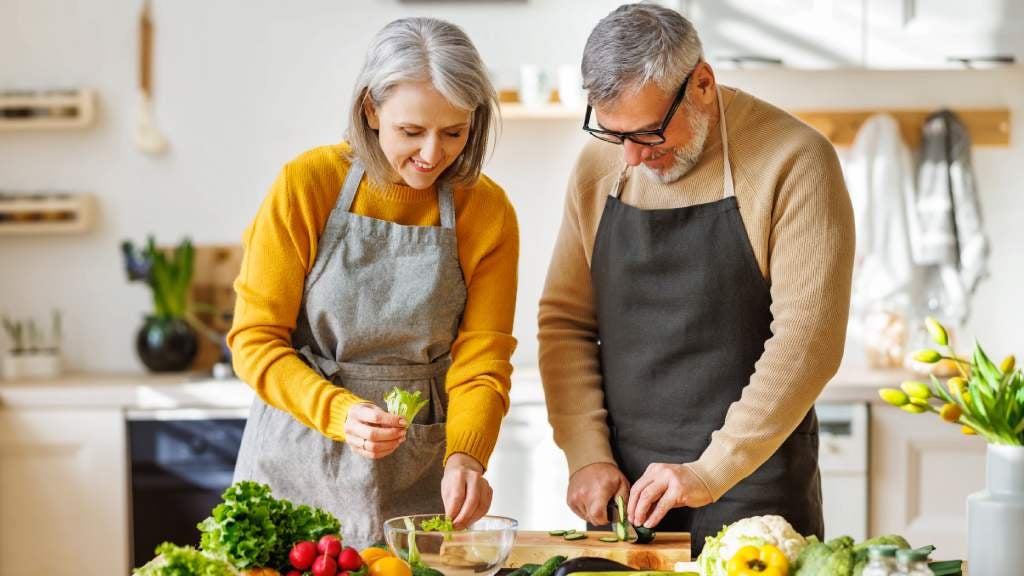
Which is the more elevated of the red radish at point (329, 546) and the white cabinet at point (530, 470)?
the red radish at point (329, 546)

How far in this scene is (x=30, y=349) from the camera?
3.61 metres

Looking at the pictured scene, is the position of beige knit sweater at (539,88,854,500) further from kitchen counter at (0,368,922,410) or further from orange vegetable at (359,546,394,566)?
kitchen counter at (0,368,922,410)

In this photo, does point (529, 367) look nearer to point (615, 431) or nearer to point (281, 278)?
point (615, 431)

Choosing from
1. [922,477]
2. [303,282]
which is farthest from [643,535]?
[922,477]

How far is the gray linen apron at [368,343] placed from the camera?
70.3 inches

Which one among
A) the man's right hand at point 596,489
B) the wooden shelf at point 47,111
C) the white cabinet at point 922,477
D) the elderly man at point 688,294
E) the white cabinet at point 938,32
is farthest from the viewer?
the wooden shelf at point 47,111

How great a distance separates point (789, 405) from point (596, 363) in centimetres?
37

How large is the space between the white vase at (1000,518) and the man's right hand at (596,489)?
615mm

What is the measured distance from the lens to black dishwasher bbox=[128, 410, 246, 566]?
10.5 feet

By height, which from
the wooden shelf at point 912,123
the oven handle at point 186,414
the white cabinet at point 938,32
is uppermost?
the white cabinet at point 938,32

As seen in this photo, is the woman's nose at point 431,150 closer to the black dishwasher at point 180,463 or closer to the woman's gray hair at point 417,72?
the woman's gray hair at point 417,72

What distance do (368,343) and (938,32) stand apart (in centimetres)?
227

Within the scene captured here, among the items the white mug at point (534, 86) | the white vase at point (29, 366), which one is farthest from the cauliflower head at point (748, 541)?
the white vase at point (29, 366)

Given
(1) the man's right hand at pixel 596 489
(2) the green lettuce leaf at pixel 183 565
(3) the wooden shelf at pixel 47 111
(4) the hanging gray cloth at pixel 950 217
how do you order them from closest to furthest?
(2) the green lettuce leaf at pixel 183 565 < (1) the man's right hand at pixel 596 489 < (4) the hanging gray cloth at pixel 950 217 < (3) the wooden shelf at pixel 47 111
